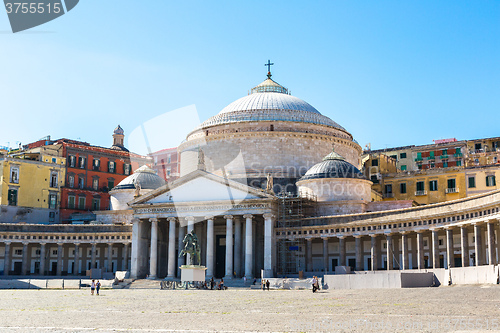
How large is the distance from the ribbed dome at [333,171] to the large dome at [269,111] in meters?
9.21

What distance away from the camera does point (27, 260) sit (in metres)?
74.7

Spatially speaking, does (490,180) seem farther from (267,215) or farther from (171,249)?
(171,249)

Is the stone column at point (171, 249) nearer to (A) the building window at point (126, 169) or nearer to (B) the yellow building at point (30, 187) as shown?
(B) the yellow building at point (30, 187)

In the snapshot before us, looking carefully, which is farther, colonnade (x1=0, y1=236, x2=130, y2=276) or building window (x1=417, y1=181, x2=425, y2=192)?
building window (x1=417, y1=181, x2=425, y2=192)

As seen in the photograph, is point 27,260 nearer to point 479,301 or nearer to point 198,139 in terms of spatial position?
point 198,139

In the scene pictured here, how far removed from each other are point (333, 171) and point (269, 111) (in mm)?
13083

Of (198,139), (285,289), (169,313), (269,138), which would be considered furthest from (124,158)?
(169,313)

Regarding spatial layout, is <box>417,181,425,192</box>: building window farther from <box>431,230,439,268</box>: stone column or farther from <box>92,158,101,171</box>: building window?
<box>92,158,101,171</box>: building window

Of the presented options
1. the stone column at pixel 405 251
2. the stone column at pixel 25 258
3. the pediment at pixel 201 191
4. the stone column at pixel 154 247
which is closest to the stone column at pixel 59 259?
the stone column at pixel 25 258

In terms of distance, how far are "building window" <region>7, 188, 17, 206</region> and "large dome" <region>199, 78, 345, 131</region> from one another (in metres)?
23.6

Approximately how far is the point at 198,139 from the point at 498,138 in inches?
1464

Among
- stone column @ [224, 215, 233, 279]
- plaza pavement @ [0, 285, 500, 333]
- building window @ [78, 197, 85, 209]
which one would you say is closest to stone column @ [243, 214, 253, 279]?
stone column @ [224, 215, 233, 279]

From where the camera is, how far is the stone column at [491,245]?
47750mm

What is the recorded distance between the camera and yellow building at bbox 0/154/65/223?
79000 millimetres
